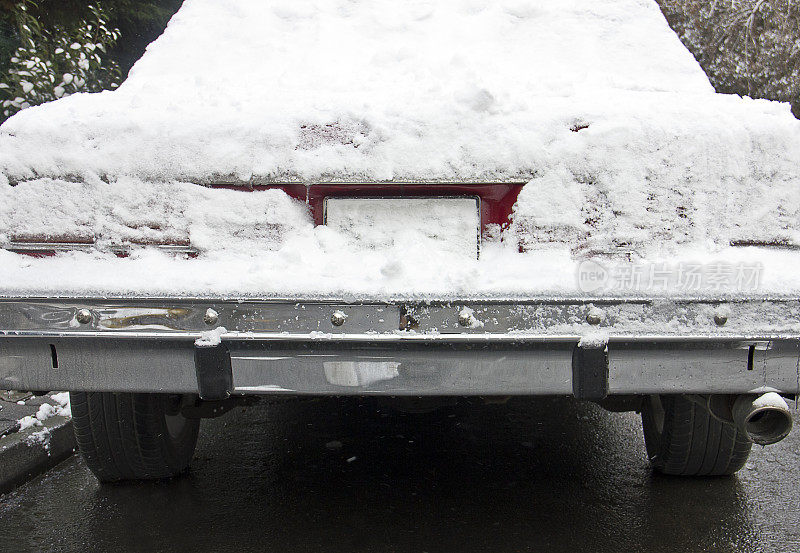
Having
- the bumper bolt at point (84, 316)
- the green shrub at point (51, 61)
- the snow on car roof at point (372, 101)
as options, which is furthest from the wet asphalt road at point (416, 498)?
the green shrub at point (51, 61)

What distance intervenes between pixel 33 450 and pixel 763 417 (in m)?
2.94

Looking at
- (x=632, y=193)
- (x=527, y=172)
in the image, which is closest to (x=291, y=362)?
(x=527, y=172)

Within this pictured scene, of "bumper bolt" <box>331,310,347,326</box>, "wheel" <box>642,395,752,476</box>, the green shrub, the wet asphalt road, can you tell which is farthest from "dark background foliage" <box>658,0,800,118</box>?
"bumper bolt" <box>331,310,347,326</box>

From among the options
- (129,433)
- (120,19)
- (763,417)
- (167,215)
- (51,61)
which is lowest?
(129,433)

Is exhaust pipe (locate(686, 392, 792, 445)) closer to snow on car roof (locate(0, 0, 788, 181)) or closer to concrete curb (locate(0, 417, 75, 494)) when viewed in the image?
snow on car roof (locate(0, 0, 788, 181))

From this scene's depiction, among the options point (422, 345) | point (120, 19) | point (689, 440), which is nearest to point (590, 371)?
point (422, 345)

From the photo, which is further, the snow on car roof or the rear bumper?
the snow on car roof

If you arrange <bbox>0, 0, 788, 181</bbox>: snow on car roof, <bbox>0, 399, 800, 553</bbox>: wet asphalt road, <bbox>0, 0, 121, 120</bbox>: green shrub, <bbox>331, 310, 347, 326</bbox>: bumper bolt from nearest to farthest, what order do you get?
<bbox>331, 310, 347, 326</bbox>: bumper bolt
<bbox>0, 0, 788, 181</bbox>: snow on car roof
<bbox>0, 399, 800, 553</bbox>: wet asphalt road
<bbox>0, 0, 121, 120</bbox>: green shrub

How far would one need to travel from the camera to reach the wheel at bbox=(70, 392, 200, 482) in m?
2.69

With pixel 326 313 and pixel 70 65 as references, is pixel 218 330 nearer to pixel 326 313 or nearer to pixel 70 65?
pixel 326 313

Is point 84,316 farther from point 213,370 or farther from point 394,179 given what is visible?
point 394,179

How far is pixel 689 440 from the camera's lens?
2848mm

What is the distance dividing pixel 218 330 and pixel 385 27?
5.61 ft

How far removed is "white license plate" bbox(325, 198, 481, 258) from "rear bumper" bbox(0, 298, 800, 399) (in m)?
0.25
